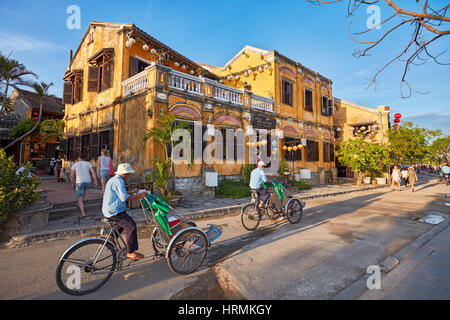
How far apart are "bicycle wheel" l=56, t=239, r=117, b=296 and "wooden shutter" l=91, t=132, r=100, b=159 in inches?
399

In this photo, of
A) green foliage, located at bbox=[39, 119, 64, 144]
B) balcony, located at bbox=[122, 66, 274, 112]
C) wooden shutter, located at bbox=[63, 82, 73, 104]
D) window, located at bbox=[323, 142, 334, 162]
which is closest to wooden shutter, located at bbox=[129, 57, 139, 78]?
balcony, located at bbox=[122, 66, 274, 112]

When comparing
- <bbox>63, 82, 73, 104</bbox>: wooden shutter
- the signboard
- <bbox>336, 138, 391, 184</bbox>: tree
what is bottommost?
<bbox>336, 138, 391, 184</bbox>: tree

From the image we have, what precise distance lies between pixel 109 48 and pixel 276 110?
33.6ft

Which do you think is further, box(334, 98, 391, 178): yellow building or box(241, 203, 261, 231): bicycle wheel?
box(334, 98, 391, 178): yellow building

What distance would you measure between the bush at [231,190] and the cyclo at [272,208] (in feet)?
13.2

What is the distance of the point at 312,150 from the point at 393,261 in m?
14.3

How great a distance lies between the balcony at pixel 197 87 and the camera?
31.4ft

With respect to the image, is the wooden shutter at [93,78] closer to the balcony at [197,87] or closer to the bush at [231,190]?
the balcony at [197,87]

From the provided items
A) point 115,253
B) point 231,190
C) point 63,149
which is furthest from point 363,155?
point 63,149

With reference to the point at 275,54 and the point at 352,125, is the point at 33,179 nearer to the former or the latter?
the point at 275,54

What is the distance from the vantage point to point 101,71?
40.2ft

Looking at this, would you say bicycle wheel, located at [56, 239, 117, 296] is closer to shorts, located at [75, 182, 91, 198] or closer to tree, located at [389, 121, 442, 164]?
shorts, located at [75, 182, 91, 198]

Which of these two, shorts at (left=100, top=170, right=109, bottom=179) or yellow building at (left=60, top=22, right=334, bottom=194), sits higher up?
yellow building at (left=60, top=22, right=334, bottom=194)

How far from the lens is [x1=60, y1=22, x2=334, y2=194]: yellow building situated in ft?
31.3
